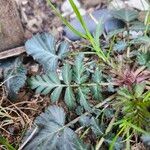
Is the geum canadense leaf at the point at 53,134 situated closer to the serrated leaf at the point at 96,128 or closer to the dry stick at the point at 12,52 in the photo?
the serrated leaf at the point at 96,128

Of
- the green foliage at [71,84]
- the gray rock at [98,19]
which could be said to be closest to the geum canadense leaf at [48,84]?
the green foliage at [71,84]

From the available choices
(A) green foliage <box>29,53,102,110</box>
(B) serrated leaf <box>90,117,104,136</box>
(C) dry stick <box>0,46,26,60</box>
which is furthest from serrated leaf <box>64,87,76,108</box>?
(C) dry stick <box>0,46,26,60</box>

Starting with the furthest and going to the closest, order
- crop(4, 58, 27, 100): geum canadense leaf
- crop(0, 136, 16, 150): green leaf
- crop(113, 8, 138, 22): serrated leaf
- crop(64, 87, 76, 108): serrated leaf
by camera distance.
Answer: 1. crop(113, 8, 138, 22): serrated leaf
2. crop(4, 58, 27, 100): geum canadense leaf
3. crop(64, 87, 76, 108): serrated leaf
4. crop(0, 136, 16, 150): green leaf

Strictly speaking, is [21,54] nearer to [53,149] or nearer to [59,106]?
[59,106]

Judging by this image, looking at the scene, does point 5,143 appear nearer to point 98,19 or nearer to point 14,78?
point 14,78

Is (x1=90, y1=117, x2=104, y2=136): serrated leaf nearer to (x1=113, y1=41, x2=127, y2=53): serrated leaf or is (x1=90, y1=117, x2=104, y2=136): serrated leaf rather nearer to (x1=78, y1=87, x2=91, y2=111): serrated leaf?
(x1=78, y1=87, x2=91, y2=111): serrated leaf

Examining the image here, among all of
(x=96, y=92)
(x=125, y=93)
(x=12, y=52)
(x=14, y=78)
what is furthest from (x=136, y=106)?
(x=12, y=52)
